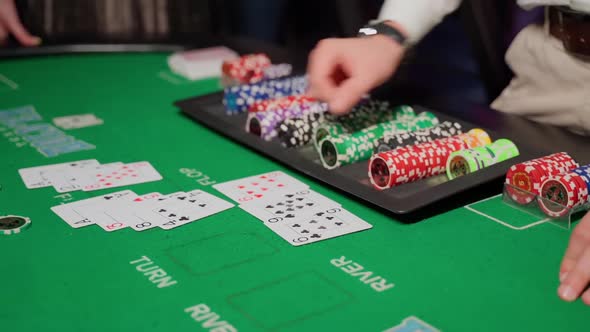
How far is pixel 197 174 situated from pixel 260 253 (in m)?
0.47

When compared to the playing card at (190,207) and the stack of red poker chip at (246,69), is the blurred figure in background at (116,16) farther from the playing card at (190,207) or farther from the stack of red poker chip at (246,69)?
the playing card at (190,207)

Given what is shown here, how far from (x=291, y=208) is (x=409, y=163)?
0.28 metres

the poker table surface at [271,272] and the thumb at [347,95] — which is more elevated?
the thumb at [347,95]

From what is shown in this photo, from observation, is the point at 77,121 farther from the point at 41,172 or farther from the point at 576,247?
the point at 576,247

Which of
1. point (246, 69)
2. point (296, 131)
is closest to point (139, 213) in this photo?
point (296, 131)

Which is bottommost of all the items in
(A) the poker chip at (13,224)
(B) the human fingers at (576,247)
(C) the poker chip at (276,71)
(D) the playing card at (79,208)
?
(A) the poker chip at (13,224)

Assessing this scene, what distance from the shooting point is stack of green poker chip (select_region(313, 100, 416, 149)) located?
1.97m

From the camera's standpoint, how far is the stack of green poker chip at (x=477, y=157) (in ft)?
5.69

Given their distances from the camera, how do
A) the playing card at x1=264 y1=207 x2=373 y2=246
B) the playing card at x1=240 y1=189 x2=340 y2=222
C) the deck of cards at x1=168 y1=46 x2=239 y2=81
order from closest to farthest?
the playing card at x1=264 y1=207 x2=373 y2=246 → the playing card at x1=240 y1=189 x2=340 y2=222 → the deck of cards at x1=168 y1=46 x2=239 y2=81

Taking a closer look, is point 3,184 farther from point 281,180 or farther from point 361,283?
point 361,283

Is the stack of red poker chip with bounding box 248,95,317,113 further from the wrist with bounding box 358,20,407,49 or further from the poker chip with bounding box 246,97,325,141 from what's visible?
the wrist with bounding box 358,20,407,49

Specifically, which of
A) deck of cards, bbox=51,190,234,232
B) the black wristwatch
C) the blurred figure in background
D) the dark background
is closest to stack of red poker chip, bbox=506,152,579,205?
the dark background

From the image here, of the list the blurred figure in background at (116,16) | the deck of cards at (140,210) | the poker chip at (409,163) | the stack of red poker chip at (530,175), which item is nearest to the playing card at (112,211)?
the deck of cards at (140,210)

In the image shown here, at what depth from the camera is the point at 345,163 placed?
185cm
